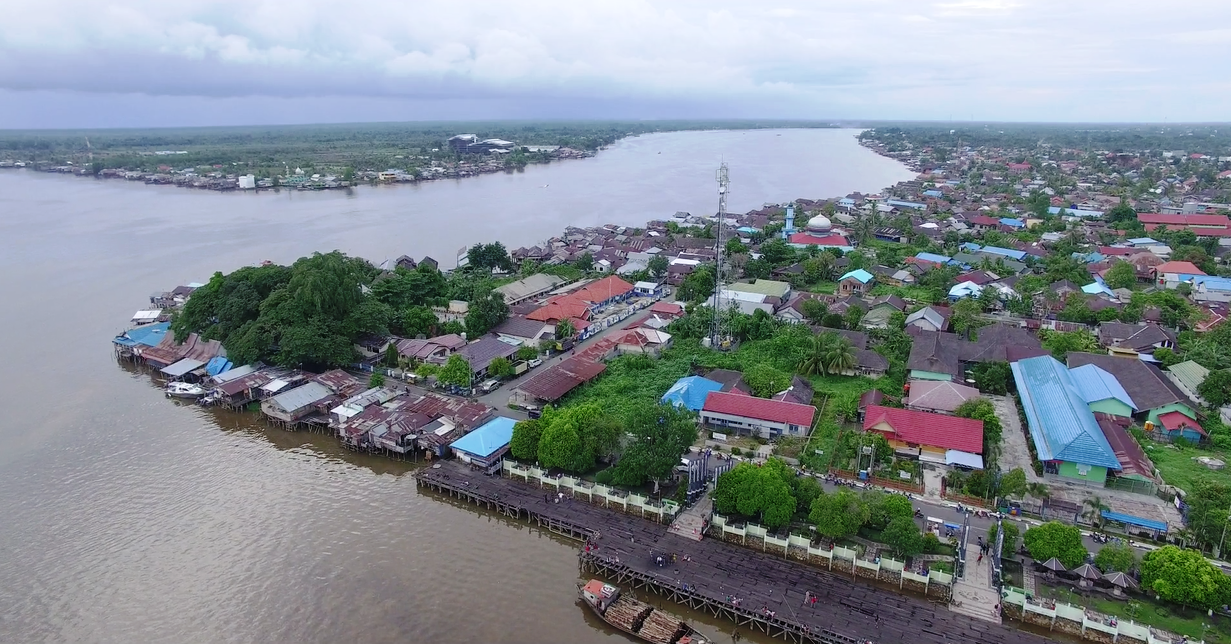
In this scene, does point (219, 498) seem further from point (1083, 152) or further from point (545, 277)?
point (1083, 152)

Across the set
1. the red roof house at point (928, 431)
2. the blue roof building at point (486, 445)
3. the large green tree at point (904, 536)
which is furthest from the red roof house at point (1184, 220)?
the blue roof building at point (486, 445)

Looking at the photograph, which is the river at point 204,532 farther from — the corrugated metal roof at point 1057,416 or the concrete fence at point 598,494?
the corrugated metal roof at point 1057,416

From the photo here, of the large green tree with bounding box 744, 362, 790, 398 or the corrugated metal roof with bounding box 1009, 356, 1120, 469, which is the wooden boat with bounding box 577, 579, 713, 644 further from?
the corrugated metal roof with bounding box 1009, 356, 1120, 469

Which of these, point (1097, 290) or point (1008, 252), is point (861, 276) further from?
point (1008, 252)

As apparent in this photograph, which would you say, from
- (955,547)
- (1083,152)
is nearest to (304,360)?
(955,547)

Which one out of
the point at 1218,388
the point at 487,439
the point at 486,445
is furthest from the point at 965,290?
the point at 486,445

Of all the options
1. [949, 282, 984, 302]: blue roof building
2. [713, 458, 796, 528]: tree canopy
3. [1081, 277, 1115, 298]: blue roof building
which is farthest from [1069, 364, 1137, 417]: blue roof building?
[1081, 277, 1115, 298]: blue roof building

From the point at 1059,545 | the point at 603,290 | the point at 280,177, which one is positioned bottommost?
the point at 1059,545
